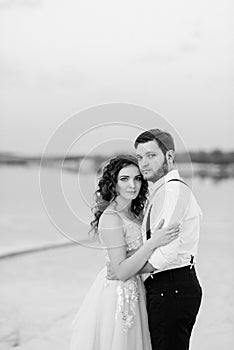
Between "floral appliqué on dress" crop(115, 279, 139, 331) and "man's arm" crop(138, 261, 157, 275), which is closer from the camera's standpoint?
"man's arm" crop(138, 261, 157, 275)

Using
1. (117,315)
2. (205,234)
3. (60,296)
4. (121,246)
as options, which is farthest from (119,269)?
(205,234)

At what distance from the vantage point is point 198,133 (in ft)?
9.93

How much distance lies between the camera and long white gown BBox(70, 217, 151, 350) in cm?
171

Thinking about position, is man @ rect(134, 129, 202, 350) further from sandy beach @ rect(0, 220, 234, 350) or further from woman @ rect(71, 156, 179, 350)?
sandy beach @ rect(0, 220, 234, 350)

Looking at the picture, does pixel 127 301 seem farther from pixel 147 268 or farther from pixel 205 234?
pixel 205 234

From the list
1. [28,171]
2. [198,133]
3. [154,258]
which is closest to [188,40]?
[198,133]

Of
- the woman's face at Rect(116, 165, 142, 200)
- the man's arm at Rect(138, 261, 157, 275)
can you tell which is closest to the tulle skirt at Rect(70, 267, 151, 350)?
the man's arm at Rect(138, 261, 157, 275)

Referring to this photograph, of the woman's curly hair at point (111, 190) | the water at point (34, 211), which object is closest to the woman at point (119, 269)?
the woman's curly hair at point (111, 190)

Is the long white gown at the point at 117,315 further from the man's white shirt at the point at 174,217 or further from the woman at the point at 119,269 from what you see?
the man's white shirt at the point at 174,217

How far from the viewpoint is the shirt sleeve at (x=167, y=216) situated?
62.3 inches

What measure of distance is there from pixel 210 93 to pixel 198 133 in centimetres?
20

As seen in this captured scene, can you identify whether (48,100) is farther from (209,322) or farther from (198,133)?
(209,322)

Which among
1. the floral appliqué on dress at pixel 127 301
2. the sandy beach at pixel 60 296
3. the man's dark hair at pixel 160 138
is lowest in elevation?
the sandy beach at pixel 60 296

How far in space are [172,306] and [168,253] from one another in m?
0.14
